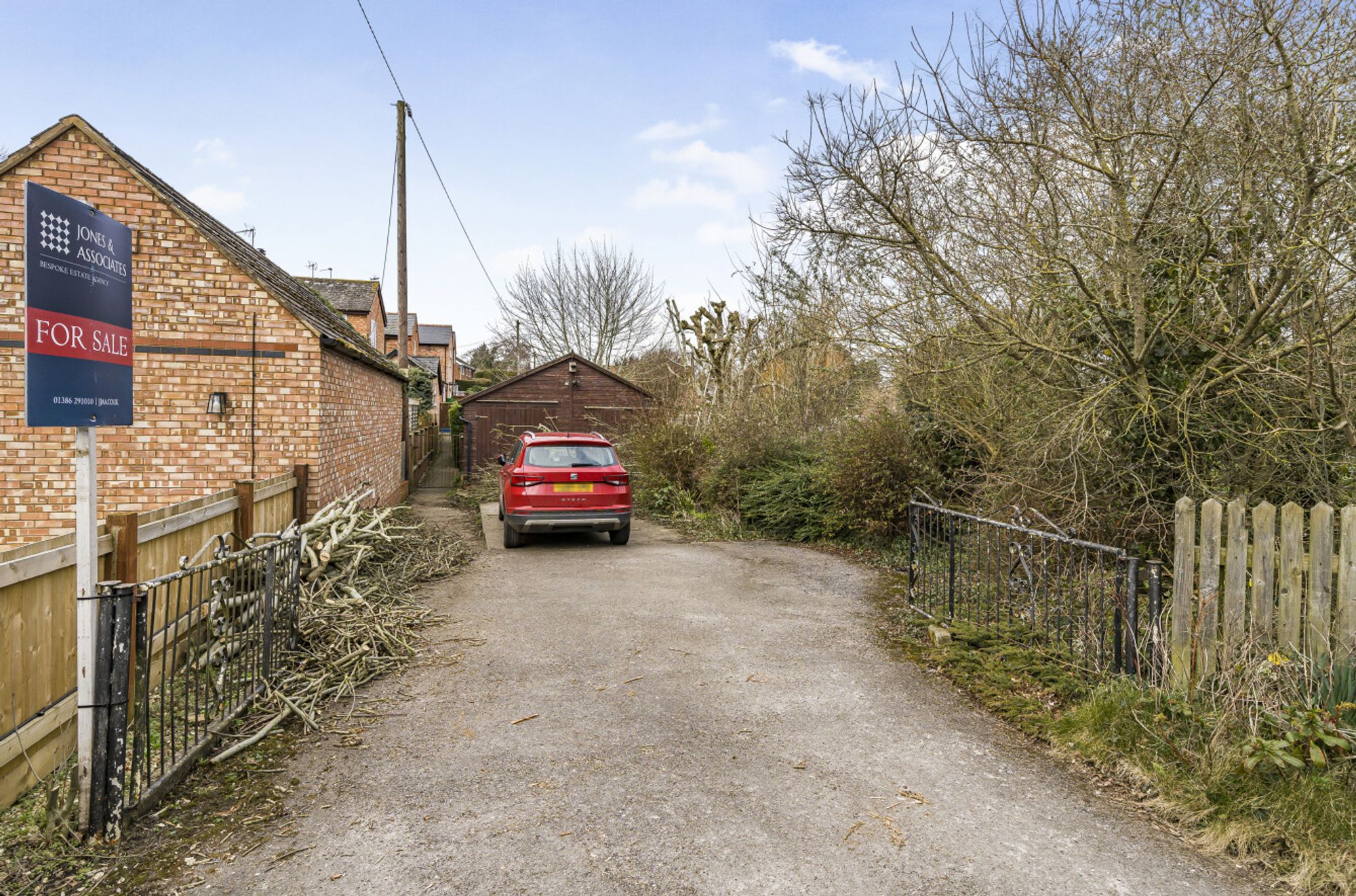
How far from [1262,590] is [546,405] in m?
20.2

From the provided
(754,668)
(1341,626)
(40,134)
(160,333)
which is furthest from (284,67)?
(1341,626)

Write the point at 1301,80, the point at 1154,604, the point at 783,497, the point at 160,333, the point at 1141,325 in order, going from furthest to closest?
1. the point at 783,497
2. the point at 160,333
3. the point at 1141,325
4. the point at 1301,80
5. the point at 1154,604

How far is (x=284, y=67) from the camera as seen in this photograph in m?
8.73

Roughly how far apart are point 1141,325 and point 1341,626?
286 cm

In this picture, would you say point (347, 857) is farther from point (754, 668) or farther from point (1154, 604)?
point (1154, 604)

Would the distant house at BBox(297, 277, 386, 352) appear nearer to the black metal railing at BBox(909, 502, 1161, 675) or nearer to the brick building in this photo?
the brick building

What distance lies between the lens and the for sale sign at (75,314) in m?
2.89

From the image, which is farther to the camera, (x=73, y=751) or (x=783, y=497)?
(x=783, y=497)

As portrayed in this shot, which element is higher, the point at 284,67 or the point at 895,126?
the point at 284,67

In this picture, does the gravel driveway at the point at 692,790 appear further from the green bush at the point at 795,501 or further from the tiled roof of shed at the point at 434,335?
the tiled roof of shed at the point at 434,335

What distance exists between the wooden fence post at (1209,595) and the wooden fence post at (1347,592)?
1.78 feet

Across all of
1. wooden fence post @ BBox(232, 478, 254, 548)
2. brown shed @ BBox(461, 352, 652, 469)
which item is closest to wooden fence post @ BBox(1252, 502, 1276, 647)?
wooden fence post @ BBox(232, 478, 254, 548)

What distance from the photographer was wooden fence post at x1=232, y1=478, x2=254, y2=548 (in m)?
6.18

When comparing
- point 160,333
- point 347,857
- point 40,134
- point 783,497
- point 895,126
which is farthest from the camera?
point 783,497
